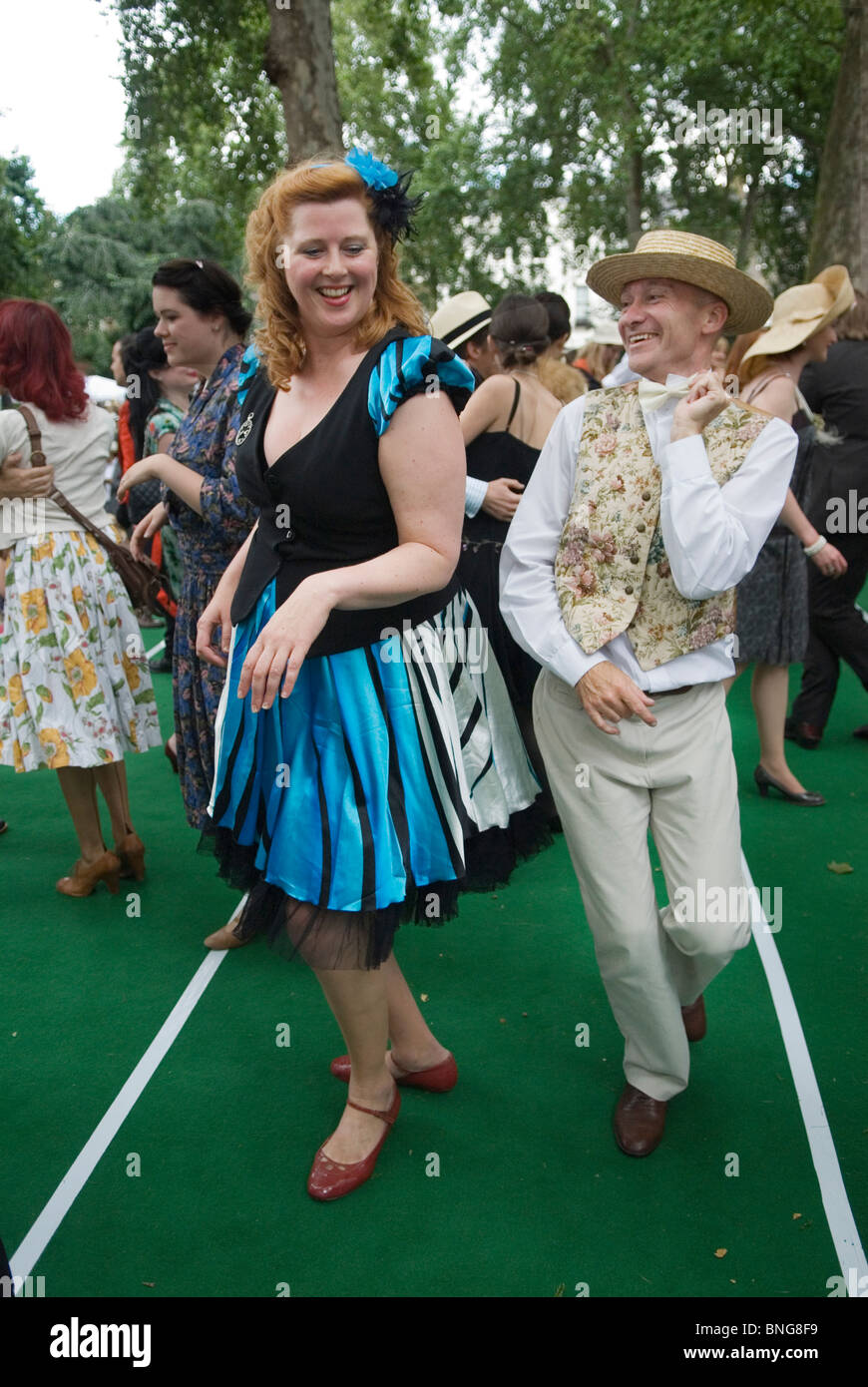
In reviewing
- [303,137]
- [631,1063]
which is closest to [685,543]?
[631,1063]

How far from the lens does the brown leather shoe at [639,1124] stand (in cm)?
282

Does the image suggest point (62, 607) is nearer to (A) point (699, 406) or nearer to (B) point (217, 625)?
(B) point (217, 625)

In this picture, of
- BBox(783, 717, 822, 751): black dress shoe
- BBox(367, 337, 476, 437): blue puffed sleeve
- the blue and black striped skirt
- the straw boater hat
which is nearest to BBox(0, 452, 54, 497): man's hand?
the blue and black striped skirt

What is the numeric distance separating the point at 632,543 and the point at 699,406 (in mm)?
349

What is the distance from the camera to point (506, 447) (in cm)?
427

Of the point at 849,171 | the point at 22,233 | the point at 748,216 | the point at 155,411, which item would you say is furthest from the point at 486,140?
the point at 155,411

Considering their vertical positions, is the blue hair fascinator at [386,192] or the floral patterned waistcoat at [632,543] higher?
the blue hair fascinator at [386,192]

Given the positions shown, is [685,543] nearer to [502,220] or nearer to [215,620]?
[215,620]

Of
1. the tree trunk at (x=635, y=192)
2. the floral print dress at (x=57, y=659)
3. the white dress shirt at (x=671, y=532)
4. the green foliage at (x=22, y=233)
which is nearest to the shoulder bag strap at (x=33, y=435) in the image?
the floral print dress at (x=57, y=659)

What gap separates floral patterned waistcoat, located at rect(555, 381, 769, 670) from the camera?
2.59 m

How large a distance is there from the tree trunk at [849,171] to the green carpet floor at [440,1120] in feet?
42.1

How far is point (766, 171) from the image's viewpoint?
30453mm

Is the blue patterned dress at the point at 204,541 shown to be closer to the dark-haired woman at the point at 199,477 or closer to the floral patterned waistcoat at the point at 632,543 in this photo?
the dark-haired woman at the point at 199,477

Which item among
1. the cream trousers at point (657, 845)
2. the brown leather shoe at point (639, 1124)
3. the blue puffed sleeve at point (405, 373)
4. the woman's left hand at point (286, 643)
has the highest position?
the blue puffed sleeve at point (405, 373)
